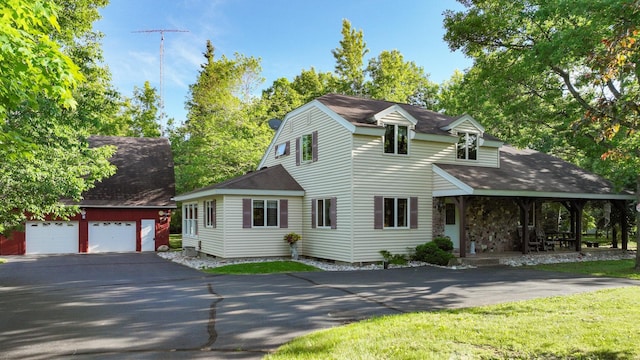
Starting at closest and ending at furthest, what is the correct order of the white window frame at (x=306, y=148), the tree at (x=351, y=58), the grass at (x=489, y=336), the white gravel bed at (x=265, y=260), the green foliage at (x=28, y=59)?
the green foliage at (x=28, y=59), the grass at (x=489, y=336), the white gravel bed at (x=265, y=260), the white window frame at (x=306, y=148), the tree at (x=351, y=58)

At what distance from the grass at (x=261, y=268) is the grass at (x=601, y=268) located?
26.8 feet

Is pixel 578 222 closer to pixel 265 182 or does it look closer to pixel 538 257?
pixel 538 257

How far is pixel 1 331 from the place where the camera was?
7.08m

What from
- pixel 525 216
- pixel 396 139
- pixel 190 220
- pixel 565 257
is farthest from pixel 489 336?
pixel 190 220

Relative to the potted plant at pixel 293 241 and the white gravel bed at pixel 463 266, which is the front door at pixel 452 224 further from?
the potted plant at pixel 293 241

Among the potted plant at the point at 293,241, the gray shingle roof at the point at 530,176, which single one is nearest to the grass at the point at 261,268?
the potted plant at the point at 293,241

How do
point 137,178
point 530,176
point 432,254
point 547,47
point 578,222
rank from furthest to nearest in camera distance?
point 137,178
point 530,176
point 578,222
point 432,254
point 547,47

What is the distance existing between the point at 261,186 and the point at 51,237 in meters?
13.4

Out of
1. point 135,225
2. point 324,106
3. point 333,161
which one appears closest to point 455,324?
point 333,161

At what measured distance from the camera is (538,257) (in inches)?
685

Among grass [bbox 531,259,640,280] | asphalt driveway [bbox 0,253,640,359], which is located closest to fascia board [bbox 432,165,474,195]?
asphalt driveway [bbox 0,253,640,359]

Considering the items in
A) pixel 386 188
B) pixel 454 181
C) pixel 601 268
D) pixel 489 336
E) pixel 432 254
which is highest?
pixel 454 181

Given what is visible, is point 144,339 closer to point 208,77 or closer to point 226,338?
point 226,338

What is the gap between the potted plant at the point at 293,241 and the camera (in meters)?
17.8
